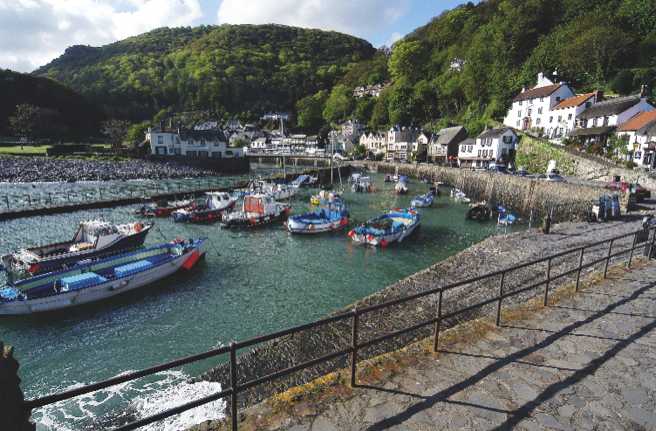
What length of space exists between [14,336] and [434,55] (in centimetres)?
12865

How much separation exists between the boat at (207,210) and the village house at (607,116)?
46.1m

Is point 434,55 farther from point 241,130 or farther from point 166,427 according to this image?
point 166,427

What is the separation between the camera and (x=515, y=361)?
6000mm

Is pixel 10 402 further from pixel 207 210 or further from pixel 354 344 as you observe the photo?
pixel 207 210

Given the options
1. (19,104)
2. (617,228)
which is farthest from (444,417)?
(19,104)

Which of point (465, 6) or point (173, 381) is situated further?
point (465, 6)

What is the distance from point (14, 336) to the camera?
14586mm

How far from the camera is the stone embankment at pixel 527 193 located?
3241cm

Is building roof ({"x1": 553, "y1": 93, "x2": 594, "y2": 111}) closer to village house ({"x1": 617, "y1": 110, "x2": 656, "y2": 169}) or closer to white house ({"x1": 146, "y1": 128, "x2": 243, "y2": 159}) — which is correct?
village house ({"x1": 617, "y1": 110, "x2": 656, "y2": 169})

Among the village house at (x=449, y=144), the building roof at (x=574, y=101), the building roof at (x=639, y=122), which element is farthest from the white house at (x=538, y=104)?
the building roof at (x=639, y=122)

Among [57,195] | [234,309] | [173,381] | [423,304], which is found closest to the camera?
[173,381]

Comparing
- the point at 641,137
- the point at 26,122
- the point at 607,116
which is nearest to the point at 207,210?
the point at 641,137

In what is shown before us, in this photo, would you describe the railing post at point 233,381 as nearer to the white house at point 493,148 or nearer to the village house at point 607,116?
the village house at point 607,116

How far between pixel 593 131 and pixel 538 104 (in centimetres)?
1756
